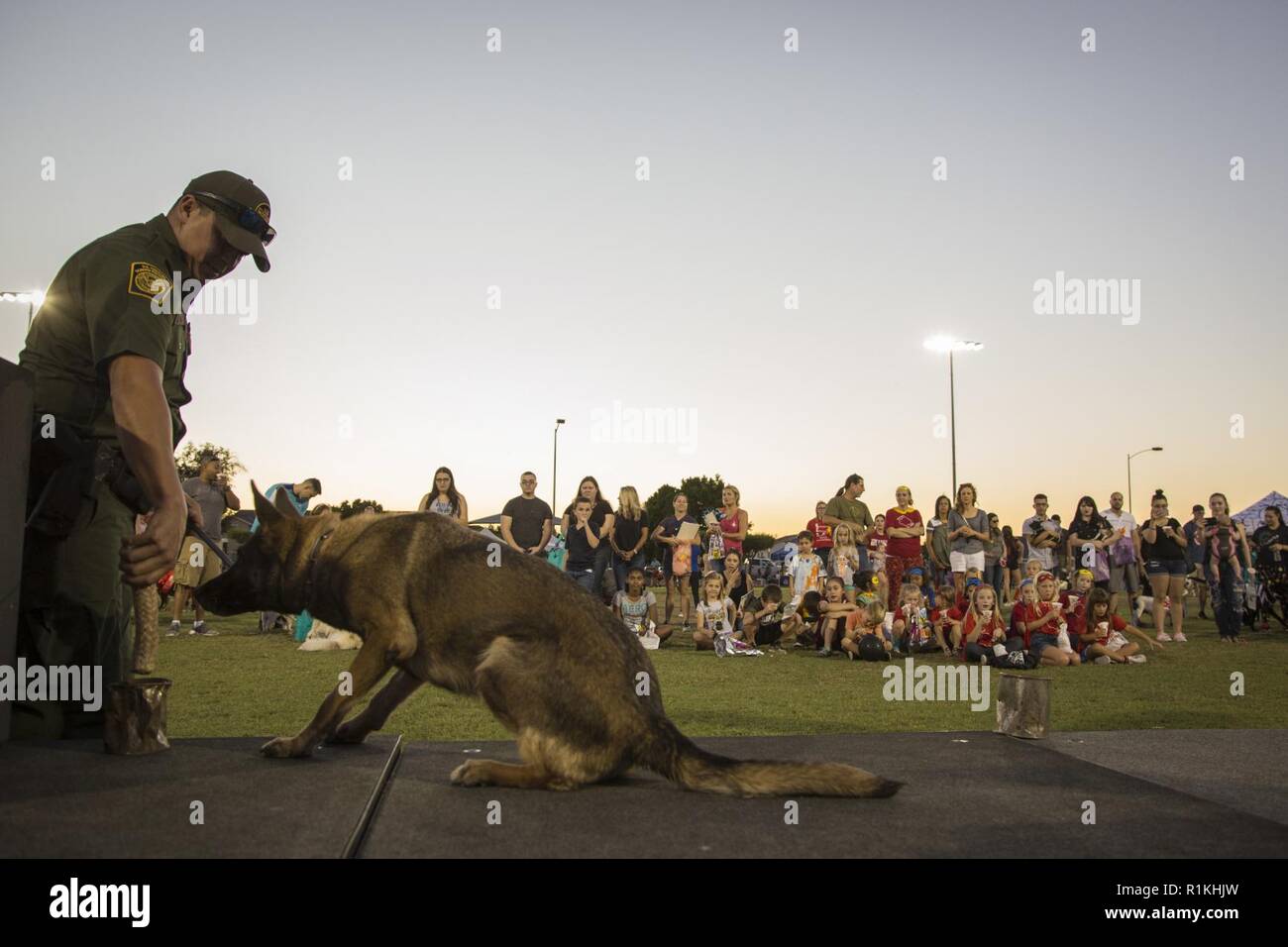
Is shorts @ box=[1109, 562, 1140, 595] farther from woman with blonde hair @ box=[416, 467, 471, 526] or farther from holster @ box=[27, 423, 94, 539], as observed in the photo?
holster @ box=[27, 423, 94, 539]

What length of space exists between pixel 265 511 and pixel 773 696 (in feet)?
18.8

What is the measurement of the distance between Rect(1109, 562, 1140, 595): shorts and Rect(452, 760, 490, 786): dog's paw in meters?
15.4

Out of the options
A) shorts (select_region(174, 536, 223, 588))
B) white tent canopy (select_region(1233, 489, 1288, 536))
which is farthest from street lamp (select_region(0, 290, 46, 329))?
white tent canopy (select_region(1233, 489, 1288, 536))

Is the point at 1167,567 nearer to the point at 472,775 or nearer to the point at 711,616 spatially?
the point at 711,616

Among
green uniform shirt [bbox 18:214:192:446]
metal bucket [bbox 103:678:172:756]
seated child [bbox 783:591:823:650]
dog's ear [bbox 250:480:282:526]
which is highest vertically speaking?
green uniform shirt [bbox 18:214:192:446]

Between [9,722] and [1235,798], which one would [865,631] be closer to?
[1235,798]

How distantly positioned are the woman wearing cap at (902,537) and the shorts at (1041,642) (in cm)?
256

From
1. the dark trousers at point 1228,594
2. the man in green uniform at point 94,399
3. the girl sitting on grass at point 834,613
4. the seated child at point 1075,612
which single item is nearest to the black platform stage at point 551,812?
the man in green uniform at point 94,399

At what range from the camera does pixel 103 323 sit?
332cm

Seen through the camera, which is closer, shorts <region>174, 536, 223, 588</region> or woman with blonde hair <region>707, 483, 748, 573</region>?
shorts <region>174, 536, 223, 588</region>

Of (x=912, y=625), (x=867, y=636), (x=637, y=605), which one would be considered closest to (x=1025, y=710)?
(x=867, y=636)

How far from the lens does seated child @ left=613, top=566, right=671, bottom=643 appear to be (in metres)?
13.2
